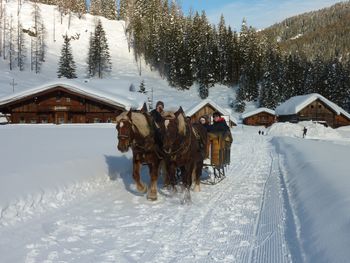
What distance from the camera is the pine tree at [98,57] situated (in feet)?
300

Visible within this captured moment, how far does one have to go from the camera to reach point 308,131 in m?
48.3

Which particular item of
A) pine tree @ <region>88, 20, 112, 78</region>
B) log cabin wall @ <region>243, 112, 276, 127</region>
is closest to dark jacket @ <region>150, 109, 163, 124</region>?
log cabin wall @ <region>243, 112, 276, 127</region>

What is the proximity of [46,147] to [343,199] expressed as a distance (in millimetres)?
10404

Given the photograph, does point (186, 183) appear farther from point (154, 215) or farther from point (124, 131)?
point (124, 131)

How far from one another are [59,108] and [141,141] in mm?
29839

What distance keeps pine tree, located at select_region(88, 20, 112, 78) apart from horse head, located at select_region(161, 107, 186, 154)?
274 ft

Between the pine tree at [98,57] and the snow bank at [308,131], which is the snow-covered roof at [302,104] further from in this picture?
the pine tree at [98,57]

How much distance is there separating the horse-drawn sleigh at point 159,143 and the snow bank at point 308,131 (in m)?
40.0

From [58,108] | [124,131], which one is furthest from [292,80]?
[124,131]

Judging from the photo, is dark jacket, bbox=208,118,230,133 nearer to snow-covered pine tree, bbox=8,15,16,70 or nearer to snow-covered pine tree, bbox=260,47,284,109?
snow-covered pine tree, bbox=260,47,284,109

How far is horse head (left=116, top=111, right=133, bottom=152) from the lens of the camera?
326 inches

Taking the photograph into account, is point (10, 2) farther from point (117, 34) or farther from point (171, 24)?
point (171, 24)

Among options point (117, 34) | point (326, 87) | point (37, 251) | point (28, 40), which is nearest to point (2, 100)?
point (37, 251)

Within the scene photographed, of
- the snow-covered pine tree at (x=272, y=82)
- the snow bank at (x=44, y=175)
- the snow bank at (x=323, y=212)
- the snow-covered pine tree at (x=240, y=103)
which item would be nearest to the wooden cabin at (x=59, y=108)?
the snow bank at (x=44, y=175)
